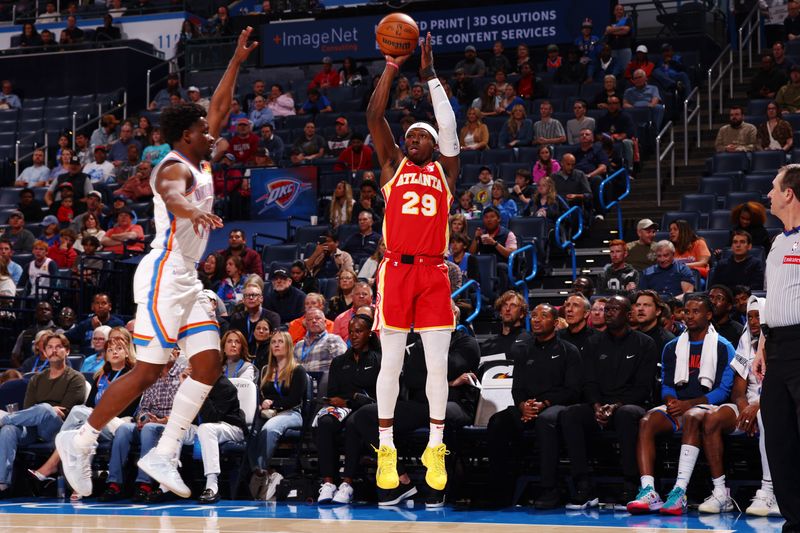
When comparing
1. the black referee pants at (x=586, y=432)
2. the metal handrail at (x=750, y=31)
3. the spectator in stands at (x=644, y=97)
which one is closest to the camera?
the black referee pants at (x=586, y=432)

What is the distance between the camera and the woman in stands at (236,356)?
10.0 metres

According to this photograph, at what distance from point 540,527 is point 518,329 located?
114 inches

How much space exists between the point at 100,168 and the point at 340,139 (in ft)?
13.8

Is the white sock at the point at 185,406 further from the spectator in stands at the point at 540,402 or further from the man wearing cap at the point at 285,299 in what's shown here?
the man wearing cap at the point at 285,299

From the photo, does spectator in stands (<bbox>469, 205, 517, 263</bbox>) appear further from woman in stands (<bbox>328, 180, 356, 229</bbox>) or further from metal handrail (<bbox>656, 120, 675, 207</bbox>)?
metal handrail (<bbox>656, 120, 675, 207</bbox>)

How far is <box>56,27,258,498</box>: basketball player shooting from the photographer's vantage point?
5973mm

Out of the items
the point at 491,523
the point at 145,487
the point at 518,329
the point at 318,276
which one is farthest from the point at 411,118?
the point at 491,523

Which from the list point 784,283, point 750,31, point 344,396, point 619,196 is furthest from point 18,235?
point 784,283

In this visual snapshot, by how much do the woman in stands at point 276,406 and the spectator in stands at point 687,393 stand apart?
3.00m

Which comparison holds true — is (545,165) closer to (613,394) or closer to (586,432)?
(613,394)

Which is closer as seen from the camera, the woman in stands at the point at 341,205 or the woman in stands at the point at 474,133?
the woman in stands at the point at 341,205

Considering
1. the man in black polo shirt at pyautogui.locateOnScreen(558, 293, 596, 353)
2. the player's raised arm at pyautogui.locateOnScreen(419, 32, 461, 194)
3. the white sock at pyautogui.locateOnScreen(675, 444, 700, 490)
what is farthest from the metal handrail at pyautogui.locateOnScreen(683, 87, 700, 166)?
the player's raised arm at pyautogui.locateOnScreen(419, 32, 461, 194)

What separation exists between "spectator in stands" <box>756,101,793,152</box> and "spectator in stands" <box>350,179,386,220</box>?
4.87 meters

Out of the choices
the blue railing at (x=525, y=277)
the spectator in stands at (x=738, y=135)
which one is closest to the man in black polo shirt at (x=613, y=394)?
the blue railing at (x=525, y=277)
